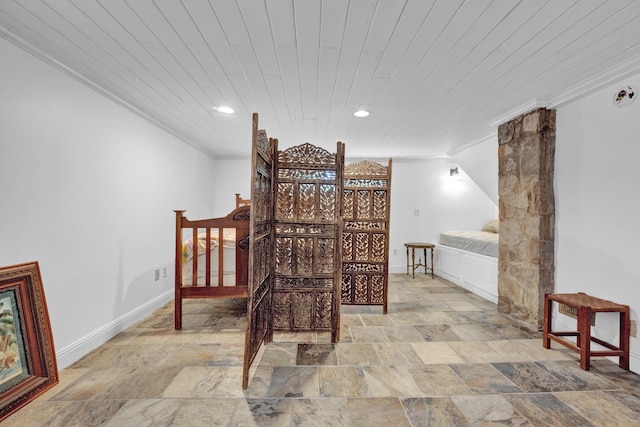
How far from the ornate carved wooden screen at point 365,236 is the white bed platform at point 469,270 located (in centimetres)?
162

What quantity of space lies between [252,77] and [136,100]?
1301 millimetres

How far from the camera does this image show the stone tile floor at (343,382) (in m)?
1.58

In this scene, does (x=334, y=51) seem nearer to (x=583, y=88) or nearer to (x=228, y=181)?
(x=583, y=88)

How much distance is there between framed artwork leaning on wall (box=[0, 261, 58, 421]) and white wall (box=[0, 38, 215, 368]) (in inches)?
5.8

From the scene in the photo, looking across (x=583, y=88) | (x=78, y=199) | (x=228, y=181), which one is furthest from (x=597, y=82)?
(x=228, y=181)

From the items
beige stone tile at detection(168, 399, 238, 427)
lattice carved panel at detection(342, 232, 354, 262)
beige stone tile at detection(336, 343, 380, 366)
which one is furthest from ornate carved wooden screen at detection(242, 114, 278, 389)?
lattice carved panel at detection(342, 232, 354, 262)

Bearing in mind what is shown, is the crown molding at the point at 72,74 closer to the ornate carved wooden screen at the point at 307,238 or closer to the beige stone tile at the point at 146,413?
the ornate carved wooden screen at the point at 307,238

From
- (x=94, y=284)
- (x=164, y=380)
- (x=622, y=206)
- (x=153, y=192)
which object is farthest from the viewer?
(x=153, y=192)

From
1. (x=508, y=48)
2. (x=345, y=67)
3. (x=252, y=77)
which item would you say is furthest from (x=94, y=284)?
(x=508, y=48)

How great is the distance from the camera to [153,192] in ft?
10.5

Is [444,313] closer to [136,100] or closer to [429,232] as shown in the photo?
[429,232]

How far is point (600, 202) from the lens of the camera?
231 cm

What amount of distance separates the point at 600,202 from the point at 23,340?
14.0ft

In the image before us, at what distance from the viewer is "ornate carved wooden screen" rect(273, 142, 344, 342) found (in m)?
2.52
